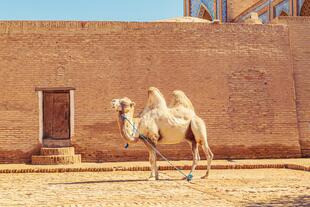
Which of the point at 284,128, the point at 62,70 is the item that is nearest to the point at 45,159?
the point at 62,70

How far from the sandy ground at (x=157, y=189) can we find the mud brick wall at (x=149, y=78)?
2.66 meters

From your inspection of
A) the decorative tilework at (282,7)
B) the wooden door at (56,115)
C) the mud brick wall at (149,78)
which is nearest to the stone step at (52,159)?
the mud brick wall at (149,78)

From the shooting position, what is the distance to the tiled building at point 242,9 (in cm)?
2073

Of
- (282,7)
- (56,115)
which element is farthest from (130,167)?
(282,7)

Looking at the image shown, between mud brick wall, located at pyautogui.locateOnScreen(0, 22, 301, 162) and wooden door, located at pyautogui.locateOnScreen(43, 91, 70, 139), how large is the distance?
657 millimetres

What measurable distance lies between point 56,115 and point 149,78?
9.66 ft

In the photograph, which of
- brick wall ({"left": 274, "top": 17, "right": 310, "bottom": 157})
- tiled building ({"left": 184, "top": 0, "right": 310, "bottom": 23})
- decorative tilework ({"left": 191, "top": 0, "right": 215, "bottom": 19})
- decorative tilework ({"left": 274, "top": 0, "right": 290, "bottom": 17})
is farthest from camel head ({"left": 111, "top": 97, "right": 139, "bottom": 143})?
decorative tilework ({"left": 191, "top": 0, "right": 215, "bottom": 19})

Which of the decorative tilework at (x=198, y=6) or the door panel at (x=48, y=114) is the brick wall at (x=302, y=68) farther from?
the decorative tilework at (x=198, y=6)

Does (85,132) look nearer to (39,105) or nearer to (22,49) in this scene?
(39,105)

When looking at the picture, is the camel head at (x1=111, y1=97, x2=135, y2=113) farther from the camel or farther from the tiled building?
the tiled building

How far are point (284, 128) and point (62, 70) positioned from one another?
6567 millimetres

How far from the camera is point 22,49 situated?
14000mm

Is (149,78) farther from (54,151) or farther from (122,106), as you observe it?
(122,106)

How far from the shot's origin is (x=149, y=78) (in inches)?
563
